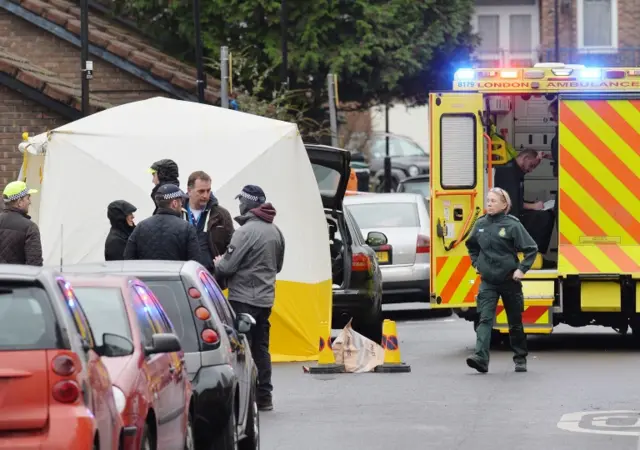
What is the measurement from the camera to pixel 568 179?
62.3 ft

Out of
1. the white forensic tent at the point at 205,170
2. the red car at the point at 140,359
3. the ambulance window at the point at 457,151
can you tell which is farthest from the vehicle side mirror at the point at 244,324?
the ambulance window at the point at 457,151

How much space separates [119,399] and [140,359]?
1.65ft

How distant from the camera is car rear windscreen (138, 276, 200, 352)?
35.3 feet

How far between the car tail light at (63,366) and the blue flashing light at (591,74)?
11.9 m

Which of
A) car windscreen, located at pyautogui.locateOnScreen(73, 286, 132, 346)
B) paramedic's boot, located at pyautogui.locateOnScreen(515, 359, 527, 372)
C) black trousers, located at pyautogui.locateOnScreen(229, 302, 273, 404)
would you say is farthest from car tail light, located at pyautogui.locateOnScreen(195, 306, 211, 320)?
paramedic's boot, located at pyautogui.locateOnScreen(515, 359, 527, 372)

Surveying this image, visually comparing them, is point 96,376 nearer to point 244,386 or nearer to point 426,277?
point 244,386

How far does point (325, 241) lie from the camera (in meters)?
18.4

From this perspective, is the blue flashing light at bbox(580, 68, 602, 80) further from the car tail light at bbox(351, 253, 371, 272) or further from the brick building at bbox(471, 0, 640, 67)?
the brick building at bbox(471, 0, 640, 67)

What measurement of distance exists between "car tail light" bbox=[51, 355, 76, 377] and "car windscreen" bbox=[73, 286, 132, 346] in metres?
1.41

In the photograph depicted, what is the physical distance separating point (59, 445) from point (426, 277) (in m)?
16.0

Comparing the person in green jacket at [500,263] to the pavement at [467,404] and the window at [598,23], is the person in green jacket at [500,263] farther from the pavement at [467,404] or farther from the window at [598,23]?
the window at [598,23]

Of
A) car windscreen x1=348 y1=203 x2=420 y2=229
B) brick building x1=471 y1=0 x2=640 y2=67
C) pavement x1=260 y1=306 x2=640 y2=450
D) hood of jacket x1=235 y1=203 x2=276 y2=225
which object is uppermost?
brick building x1=471 y1=0 x2=640 y2=67

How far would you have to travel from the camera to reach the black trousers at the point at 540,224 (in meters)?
20.0

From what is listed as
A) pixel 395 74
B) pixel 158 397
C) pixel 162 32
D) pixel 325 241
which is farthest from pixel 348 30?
pixel 158 397
